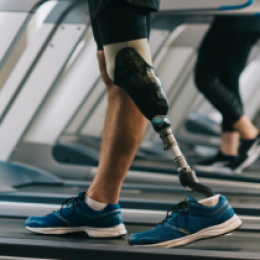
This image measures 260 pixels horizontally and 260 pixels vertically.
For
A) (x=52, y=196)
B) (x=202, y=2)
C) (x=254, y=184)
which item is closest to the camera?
(x=52, y=196)

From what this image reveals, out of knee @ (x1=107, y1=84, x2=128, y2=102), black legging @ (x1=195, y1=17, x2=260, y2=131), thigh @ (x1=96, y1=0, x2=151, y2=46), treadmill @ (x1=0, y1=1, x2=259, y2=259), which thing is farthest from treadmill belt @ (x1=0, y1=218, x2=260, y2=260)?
black legging @ (x1=195, y1=17, x2=260, y2=131)

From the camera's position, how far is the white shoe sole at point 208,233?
125 cm

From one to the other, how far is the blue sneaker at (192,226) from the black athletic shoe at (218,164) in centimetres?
216

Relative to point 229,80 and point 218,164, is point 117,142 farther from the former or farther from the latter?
point 218,164

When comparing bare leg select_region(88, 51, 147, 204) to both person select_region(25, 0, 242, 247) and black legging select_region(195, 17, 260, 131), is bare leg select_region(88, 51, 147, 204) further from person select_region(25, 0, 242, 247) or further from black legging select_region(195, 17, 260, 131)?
black legging select_region(195, 17, 260, 131)

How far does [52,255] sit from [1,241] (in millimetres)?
160

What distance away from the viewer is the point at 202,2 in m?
2.68

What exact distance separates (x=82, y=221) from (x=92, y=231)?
0.04 metres

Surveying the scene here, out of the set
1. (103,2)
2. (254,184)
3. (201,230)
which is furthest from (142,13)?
(254,184)

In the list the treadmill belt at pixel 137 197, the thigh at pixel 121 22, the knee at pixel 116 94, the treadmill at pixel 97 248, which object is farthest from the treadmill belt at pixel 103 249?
the treadmill belt at pixel 137 197

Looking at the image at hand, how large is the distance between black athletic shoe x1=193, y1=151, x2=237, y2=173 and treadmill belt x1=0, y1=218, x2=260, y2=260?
199 cm

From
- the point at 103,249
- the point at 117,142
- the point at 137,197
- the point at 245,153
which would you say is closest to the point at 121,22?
the point at 117,142

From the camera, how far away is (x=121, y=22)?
1.22 metres

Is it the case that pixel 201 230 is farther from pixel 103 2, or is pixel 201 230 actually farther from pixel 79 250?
pixel 103 2
